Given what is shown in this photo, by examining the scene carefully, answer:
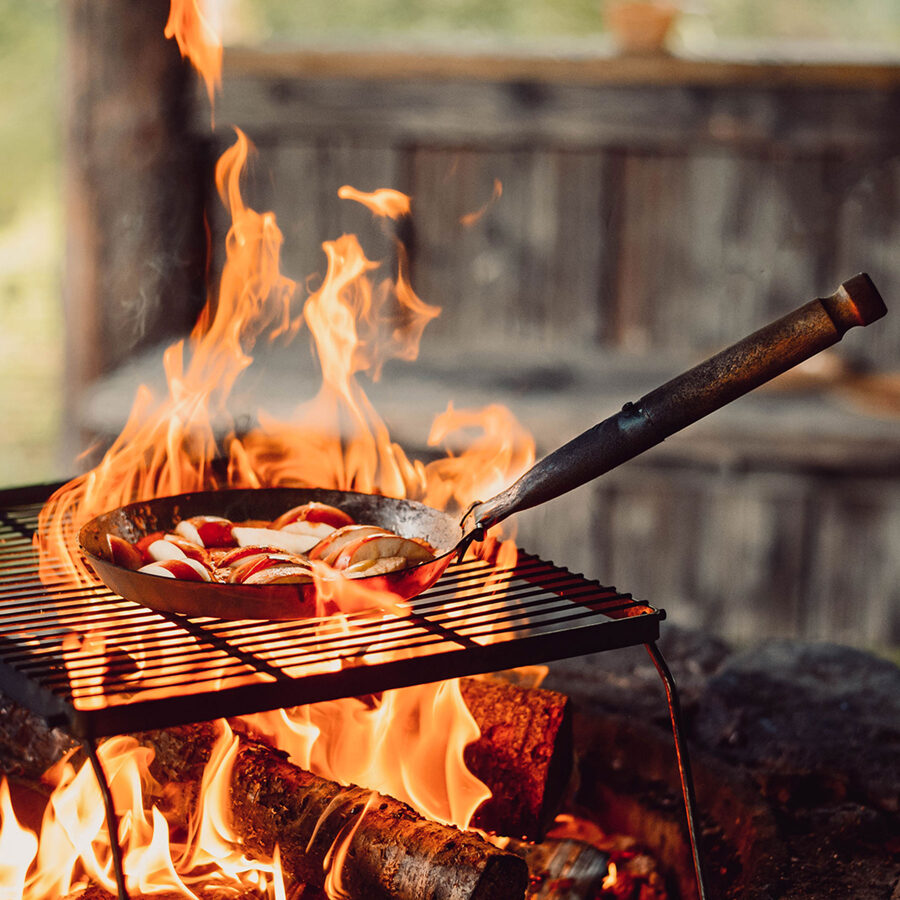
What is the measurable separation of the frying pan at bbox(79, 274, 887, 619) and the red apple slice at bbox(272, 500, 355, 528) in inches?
11.3

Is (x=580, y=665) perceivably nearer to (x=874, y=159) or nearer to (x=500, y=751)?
(x=500, y=751)

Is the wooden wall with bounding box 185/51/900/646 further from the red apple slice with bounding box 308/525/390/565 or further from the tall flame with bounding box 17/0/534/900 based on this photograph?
the red apple slice with bounding box 308/525/390/565

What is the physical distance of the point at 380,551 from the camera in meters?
1.92

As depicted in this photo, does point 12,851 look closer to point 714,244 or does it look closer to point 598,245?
point 598,245

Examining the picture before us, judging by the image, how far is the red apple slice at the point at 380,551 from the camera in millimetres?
1919

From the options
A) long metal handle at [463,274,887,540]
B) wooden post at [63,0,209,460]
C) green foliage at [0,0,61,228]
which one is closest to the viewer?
long metal handle at [463,274,887,540]

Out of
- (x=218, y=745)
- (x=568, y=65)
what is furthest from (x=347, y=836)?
(x=568, y=65)

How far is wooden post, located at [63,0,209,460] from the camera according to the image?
4.83 meters

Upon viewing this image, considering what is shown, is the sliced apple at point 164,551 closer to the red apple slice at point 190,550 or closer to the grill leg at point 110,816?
the red apple slice at point 190,550

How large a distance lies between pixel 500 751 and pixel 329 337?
3.72 ft

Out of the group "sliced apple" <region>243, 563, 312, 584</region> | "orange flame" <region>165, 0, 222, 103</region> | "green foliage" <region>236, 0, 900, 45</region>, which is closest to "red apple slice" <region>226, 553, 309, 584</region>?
"sliced apple" <region>243, 563, 312, 584</region>

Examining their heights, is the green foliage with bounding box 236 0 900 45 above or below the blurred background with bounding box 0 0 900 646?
above

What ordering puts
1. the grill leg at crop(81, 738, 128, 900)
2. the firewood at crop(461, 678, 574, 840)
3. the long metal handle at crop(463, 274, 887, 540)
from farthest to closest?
the firewood at crop(461, 678, 574, 840)
the long metal handle at crop(463, 274, 887, 540)
the grill leg at crop(81, 738, 128, 900)

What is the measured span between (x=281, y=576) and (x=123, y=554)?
0.35m
